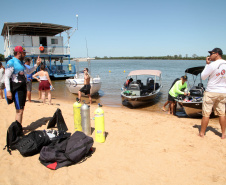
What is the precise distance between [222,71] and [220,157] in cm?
182

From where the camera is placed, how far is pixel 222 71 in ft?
13.2

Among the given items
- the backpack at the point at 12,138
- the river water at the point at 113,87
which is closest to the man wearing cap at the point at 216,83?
the backpack at the point at 12,138

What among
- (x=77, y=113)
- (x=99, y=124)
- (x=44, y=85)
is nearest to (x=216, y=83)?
Result: (x=99, y=124)

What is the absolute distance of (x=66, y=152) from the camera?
326cm

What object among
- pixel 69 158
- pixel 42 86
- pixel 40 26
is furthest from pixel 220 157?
pixel 40 26

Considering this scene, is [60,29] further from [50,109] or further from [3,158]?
[3,158]

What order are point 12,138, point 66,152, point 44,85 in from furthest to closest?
point 44,85
point 12,138
point 66,152

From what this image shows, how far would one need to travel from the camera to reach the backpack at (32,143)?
3412 mm

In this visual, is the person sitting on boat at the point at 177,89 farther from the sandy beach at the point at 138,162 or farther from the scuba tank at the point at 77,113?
the scuba tank at the point at 77,113

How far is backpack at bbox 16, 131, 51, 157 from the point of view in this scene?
3412 mm

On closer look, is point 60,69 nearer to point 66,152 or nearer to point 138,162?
point 66,152

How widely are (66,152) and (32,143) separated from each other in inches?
29.7

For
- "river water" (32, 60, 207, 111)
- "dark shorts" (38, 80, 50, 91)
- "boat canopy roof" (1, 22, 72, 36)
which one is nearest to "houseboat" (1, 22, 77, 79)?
"boat canopy roof" (1, 22, 72, 36)

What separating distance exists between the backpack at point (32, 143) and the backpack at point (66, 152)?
0.21 meters
